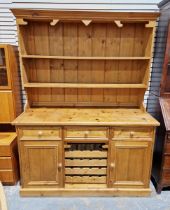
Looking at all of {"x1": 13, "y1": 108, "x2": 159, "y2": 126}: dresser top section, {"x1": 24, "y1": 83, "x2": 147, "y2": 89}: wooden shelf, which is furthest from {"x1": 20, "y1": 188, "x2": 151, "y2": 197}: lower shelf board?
{"x1": 24, "y1": 83, "x2": 147, "y2": 89}: wooden shelf

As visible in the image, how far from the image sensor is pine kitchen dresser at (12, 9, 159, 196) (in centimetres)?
196

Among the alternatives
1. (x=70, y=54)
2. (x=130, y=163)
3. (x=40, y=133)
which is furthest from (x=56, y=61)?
(x=130, y=163)

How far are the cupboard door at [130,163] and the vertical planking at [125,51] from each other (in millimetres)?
675

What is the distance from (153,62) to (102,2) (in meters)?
1.00

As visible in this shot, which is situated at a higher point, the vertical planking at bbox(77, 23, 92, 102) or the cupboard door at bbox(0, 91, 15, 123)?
the vertical planking at bbox(77, 23, 92, 102)

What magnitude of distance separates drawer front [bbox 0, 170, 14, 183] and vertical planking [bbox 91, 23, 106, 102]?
138cm

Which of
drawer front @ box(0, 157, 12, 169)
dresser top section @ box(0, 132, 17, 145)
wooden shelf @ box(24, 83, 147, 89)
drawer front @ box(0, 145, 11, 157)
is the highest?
wooden shelf @ box(24, 83, 147, 89)

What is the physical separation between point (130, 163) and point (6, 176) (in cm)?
150

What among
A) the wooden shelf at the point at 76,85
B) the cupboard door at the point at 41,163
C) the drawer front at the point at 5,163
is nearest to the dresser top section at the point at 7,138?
the drawer front at the point at 5,163

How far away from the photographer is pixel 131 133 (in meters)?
1.96

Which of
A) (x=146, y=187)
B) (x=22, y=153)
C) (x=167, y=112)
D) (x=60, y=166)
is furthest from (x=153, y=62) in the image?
(x=22, y=153)

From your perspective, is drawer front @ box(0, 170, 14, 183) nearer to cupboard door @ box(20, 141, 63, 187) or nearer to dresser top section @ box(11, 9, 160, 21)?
cupboard door @ box(20, 141, 63, 187)

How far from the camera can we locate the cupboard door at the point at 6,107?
2.18 m

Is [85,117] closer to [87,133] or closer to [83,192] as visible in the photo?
[87,133]
